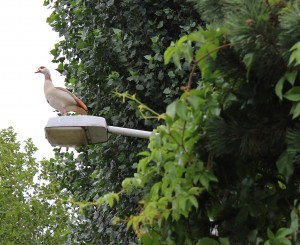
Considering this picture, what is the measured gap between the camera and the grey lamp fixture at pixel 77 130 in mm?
4258

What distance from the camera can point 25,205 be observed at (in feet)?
60.0

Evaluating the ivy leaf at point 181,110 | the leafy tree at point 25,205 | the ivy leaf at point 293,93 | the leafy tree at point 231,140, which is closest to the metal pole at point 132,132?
the leafy tree at point 231,140

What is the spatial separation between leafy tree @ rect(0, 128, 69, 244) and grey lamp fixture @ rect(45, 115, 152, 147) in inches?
511

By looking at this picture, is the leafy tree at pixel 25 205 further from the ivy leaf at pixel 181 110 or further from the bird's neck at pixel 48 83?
the ivy leaf at pixel 181 110

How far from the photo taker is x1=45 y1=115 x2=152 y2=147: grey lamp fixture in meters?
4.26

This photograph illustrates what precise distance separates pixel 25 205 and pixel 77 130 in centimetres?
1442

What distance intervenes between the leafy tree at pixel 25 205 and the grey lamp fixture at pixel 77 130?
13.0m

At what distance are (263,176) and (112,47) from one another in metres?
4.11

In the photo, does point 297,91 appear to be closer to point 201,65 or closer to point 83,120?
point 201,65

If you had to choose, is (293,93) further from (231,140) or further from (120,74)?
(120,74)

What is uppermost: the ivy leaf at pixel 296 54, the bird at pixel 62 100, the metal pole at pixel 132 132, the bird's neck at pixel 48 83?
the bird's neck at pixel 48 83

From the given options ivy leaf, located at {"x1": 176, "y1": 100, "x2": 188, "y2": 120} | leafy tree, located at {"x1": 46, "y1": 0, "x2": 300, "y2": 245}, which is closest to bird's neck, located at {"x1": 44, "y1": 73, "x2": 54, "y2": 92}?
leafy tree, located at {"x1": 46, "y1": 0, "x2": 300, "y2": 245}

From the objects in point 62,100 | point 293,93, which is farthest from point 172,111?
point 62,100

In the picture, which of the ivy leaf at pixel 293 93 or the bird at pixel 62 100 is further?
the bird at pixel 62 100
